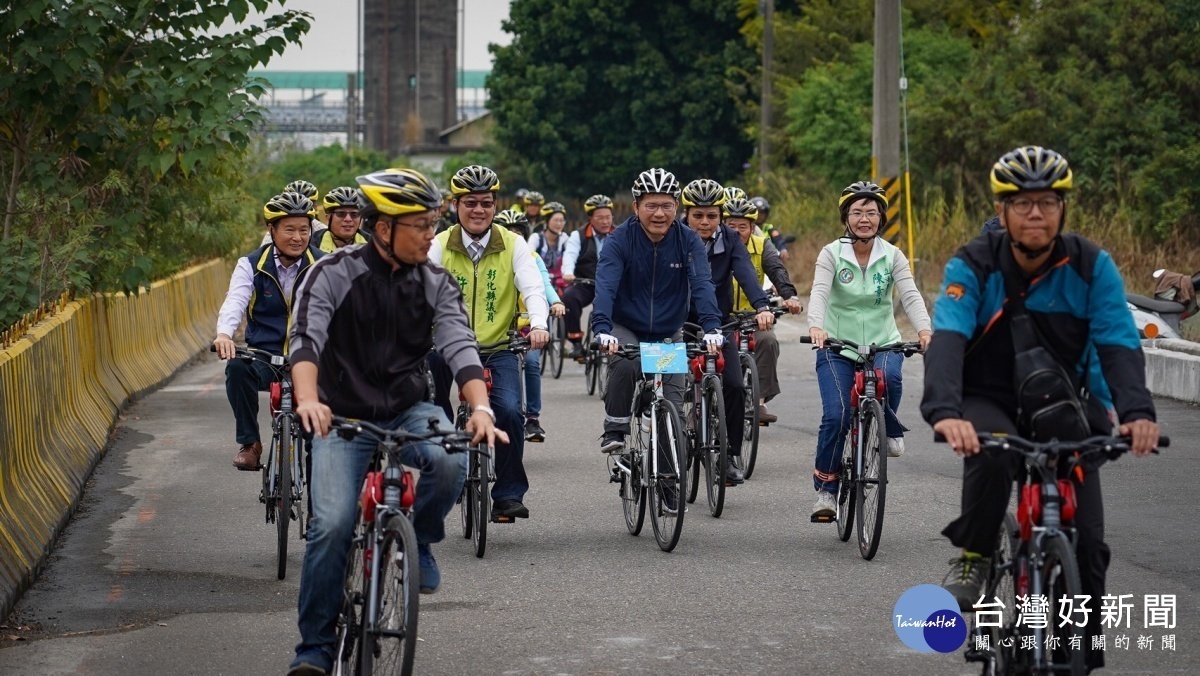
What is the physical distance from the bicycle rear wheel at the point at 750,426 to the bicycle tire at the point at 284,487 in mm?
3536

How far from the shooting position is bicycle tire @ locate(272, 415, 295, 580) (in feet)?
28.4

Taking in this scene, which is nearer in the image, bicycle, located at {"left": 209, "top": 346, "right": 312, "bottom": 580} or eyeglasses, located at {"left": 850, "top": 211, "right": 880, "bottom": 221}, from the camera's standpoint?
bicycle, located at {"left": 209, "top": 346, "right": 312, "bottom": 580}

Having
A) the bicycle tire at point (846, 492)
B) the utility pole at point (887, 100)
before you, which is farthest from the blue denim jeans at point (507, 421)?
the utility pole at point (887, 100)

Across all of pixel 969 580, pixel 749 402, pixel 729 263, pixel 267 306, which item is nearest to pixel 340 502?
pixel 969 580

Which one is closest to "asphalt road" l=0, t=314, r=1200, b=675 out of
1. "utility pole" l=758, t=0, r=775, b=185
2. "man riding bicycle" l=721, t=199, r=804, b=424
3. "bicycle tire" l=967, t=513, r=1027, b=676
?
"bicycle tire" l=967, t=513, r=1027, b=676

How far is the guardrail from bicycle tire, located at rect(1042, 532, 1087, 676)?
4282mm

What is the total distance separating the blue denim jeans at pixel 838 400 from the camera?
30.8ft

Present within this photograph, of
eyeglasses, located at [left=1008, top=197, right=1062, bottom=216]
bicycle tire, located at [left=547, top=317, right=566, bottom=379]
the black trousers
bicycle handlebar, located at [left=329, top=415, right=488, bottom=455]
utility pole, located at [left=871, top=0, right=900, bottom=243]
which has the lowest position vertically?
bicycle tire, located at [left=547, top=317, right=566, bottom=379]

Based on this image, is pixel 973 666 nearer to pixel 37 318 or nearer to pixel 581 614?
pixel 581 614

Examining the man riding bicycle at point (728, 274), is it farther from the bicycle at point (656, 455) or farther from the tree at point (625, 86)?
the tree at point (625, 86)

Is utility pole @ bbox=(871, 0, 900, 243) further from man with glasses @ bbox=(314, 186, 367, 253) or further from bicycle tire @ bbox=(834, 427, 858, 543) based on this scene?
bicycle tire @ bbox=(834, 427, 858, 543)

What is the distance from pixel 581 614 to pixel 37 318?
5.98 m

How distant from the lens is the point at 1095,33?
3141 cm

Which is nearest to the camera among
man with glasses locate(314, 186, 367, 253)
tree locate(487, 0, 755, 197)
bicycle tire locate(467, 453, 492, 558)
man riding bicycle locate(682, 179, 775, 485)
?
bicycle tire locate(467, 453, 492, 558)
